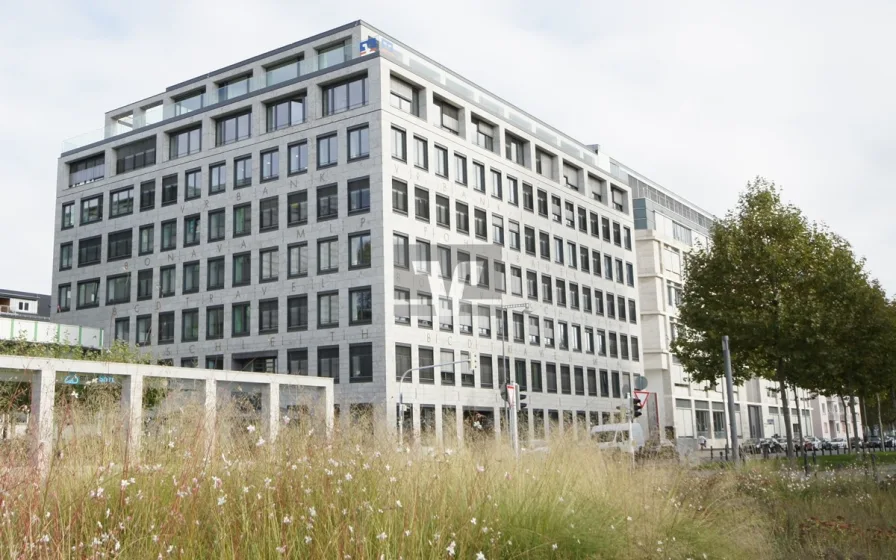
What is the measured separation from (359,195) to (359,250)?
2.94 m

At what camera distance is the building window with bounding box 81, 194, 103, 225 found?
55.8 meters

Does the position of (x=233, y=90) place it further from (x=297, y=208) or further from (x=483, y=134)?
(x=483, y=134)

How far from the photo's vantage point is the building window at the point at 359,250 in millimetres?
44719

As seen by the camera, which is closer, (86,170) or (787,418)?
(787,418)

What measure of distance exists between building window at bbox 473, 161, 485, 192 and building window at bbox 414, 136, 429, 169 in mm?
4545

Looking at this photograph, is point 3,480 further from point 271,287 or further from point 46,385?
point 271,287

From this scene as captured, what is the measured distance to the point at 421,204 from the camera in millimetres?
47531

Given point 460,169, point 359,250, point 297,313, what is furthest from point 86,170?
point 460,169

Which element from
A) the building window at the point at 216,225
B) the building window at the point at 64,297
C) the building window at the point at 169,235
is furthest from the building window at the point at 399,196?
the building window at the point at 64,297

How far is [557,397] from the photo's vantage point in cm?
5666

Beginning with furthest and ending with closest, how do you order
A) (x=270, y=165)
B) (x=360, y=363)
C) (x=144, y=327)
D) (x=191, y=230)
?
1. (x=144, y=327)
2. (x=191, y=230)
3. (x=270, y=165)
4. (x=360, y=363)

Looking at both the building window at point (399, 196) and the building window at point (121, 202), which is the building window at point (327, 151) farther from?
the building window at point (121, 202)

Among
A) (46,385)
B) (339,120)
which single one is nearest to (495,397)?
(339,120)

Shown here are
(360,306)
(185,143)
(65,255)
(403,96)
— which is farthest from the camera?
(65,255)
